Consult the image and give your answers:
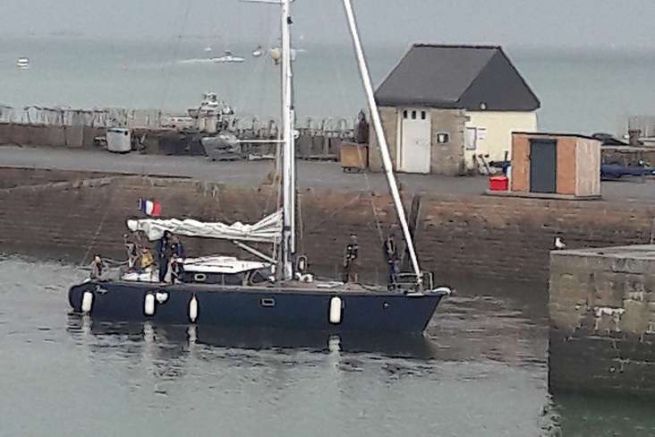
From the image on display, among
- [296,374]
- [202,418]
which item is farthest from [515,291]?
[202,418]

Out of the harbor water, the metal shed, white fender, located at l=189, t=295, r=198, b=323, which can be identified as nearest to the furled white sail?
white fender, located at l=189, t=295, r=198, b=323

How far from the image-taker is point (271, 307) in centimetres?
3784

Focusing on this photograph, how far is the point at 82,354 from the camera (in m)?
36.3

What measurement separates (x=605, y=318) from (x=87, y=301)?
478 inches

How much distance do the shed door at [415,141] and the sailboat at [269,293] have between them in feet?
33.2

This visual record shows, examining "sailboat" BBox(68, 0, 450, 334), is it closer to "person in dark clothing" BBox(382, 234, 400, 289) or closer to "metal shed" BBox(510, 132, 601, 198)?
"person in dark clothing" BBox(382, 234, 400, 289)

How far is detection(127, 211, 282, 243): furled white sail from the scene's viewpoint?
39281 millimetres

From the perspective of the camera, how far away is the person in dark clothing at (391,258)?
126 ft

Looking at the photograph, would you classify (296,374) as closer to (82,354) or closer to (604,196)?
(82,354)

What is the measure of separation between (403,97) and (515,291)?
9.01 metres

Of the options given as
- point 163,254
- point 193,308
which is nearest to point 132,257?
point 163,254

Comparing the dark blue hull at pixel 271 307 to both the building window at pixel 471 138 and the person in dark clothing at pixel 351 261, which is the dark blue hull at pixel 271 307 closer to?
the person in dark clothing at pixel 351 261

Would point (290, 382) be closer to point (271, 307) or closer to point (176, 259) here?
point (271, 307)

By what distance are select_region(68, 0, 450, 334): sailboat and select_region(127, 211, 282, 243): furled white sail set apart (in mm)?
Answer: 18
